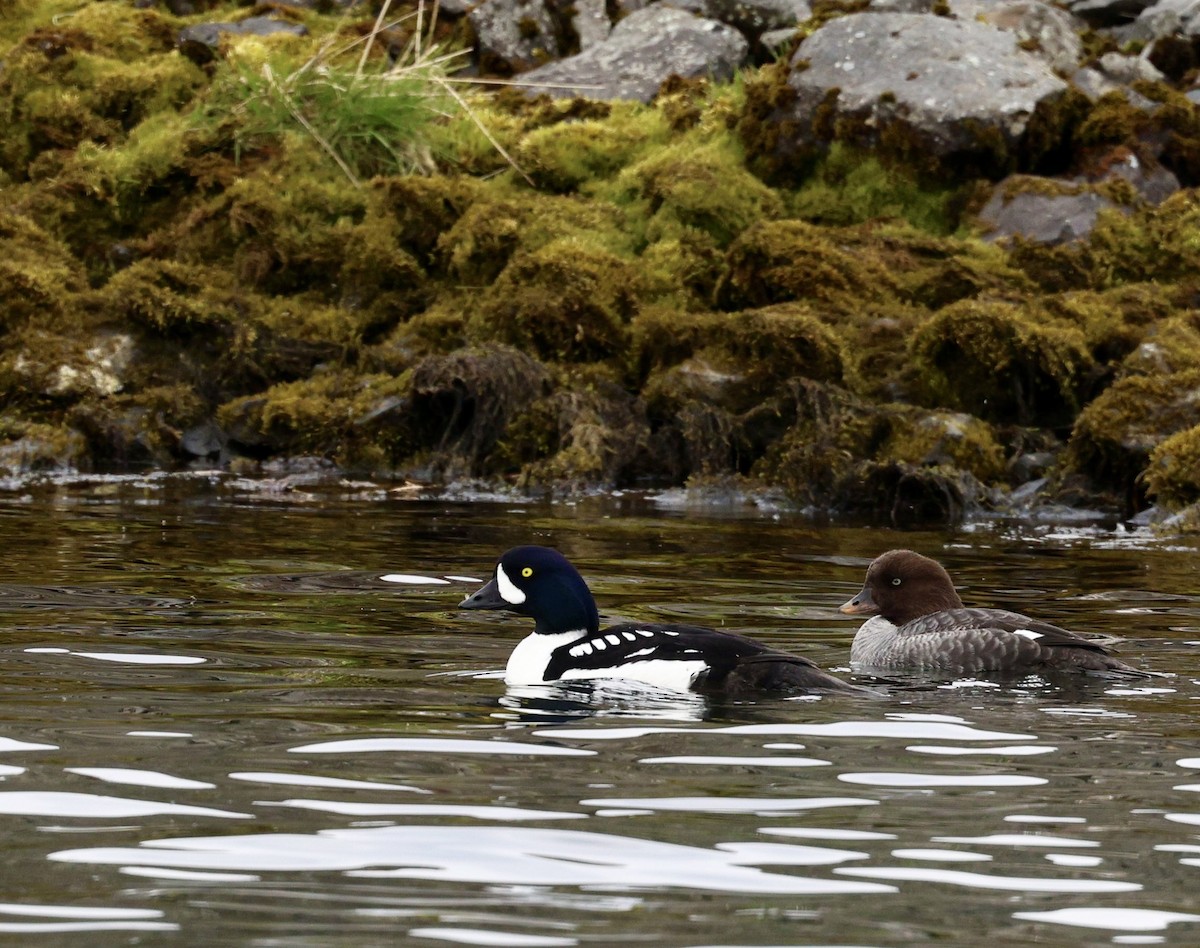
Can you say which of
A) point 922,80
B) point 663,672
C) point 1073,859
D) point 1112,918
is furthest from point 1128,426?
point 1112,918

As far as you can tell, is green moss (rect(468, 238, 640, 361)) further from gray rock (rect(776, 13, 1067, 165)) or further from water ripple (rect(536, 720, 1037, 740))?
water ripple (rect(536, 720, 1037, 740))

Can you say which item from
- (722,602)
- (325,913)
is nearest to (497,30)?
(722,602)

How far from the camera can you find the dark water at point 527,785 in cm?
418

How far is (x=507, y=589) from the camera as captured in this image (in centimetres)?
793

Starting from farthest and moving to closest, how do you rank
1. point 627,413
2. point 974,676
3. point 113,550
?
point 627,413 < point 113,550 < point 974,676

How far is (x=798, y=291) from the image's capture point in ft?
55.5

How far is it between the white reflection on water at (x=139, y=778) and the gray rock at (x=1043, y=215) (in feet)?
44.0

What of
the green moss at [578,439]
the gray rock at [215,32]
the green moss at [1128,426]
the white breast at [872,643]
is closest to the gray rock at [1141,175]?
the green moss at [1128,426]

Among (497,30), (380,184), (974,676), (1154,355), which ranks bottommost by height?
(974,676)

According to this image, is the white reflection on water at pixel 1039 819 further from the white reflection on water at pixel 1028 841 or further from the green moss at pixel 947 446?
the green moss at pixel 947 446

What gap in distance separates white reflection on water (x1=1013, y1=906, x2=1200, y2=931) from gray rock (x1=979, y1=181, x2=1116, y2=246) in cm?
1391

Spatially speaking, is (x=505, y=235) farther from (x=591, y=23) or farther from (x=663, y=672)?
(x=663, y=672)

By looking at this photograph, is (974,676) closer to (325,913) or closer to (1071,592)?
(1071,592)

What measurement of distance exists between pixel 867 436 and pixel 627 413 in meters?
2.02
